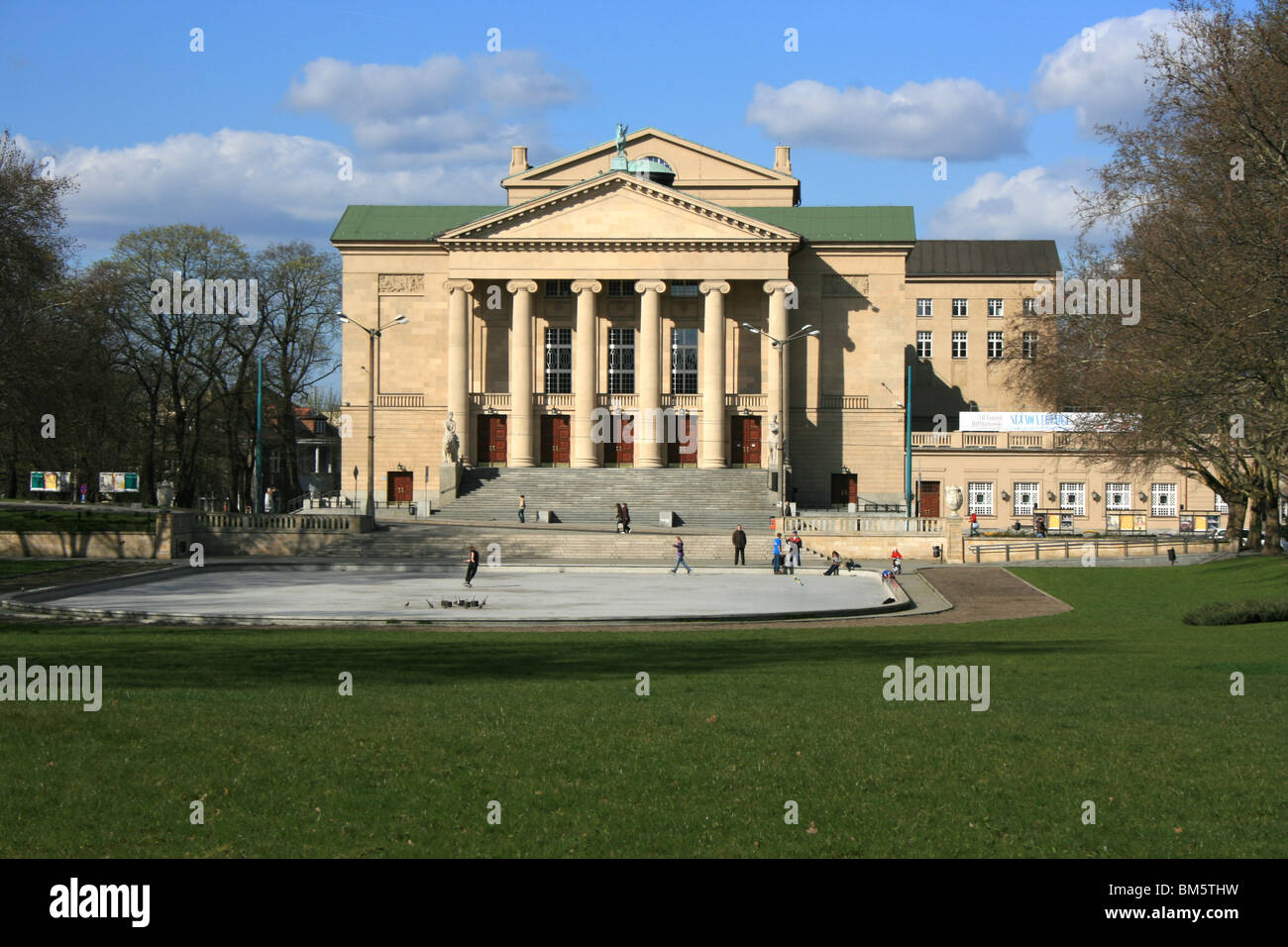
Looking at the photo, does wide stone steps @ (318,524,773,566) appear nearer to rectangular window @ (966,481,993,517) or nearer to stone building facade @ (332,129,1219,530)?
stone building facade @ (332,129,1219,530)

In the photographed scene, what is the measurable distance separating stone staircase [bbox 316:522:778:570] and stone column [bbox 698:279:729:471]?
17.9 metres

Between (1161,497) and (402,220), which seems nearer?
(1161,497)

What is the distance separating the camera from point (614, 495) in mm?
72750

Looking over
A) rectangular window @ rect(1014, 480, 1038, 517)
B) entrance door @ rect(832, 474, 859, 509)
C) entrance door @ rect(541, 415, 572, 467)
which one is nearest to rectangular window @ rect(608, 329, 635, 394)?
entrance door @ rect(541, 415, 572, 467)

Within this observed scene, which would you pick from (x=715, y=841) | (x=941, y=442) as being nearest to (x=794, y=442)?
(x=941, y=442)

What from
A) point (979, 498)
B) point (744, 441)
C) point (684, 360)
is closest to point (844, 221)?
point (684, 360)

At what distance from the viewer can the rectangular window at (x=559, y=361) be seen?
83.0 m

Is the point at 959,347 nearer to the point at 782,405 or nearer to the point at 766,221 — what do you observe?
the point at 766,221

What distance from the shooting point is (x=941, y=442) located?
80.5 m

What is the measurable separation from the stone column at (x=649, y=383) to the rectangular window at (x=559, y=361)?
524cm

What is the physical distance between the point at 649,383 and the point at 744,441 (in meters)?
7.00

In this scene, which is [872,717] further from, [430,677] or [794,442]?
[794,442]

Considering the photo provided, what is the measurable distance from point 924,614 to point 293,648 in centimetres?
1884

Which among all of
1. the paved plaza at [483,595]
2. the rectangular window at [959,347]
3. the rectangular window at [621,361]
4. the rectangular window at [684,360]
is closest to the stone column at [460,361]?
the rectangular window at [621,361]
